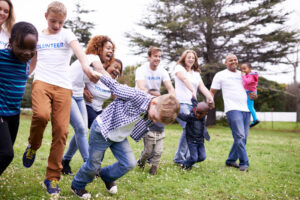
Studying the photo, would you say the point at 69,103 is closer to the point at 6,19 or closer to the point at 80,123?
the point at 80,123

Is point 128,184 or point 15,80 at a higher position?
point 15,80

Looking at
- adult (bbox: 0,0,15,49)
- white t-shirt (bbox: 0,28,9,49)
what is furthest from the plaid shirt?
adult (bbox: 0,0,15,49)

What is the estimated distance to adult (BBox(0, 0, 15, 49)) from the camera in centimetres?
357

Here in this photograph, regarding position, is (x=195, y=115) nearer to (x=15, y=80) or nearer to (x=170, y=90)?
(x=170, y=90)

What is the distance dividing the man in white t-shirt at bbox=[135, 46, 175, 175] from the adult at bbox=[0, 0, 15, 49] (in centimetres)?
271

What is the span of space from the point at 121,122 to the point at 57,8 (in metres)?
1.78

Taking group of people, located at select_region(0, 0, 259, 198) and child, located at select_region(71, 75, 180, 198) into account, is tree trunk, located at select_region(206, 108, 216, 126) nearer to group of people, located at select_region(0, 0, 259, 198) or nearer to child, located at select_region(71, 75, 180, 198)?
group of people, located at select_region(0, 0, 259, 198)

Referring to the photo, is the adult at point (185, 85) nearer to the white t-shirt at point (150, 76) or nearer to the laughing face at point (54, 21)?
the white t-shirt at point (150, 76)

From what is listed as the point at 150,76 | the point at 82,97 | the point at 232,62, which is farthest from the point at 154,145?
the point at 232,62

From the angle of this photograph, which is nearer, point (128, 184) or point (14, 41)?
point (14, 41)

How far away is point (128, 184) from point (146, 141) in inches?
45.8

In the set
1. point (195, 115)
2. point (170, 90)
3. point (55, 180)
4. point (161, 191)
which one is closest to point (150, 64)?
point (170, 90)

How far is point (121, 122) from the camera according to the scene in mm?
3510

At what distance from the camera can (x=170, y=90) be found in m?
5.92
